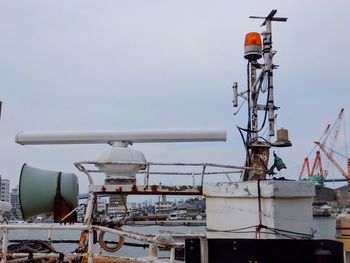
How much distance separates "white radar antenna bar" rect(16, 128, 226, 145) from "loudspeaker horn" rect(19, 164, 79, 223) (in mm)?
960

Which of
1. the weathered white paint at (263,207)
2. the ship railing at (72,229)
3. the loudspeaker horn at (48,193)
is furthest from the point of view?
the loudspeaker horn at (48,193)

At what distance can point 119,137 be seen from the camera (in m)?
8.68

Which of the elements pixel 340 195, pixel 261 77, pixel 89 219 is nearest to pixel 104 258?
pixel 89 219

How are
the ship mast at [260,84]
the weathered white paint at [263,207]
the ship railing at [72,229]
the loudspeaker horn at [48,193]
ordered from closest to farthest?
the weathered white paint at [263,207] < the ship railing at [72,229] < the loudspeaker horn at [48,193] < the ship mast at [260,84]

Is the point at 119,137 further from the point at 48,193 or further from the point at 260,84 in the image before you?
the point at 260,84

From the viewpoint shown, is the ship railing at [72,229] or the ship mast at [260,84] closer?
the ship railing at [72,229]

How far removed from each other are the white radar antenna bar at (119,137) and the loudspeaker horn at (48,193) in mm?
960

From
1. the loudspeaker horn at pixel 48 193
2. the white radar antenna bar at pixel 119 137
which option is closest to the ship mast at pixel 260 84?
the white radar antenna bar at pixel 119 137

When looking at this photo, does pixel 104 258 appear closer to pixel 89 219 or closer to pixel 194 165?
pixel 89 219

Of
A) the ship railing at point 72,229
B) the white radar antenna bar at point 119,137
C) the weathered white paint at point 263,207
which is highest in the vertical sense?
the white radar antenna bar at point 119,137

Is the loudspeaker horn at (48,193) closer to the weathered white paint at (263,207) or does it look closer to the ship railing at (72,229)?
the ship railing at (72,229)

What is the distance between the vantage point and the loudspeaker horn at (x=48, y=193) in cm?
786

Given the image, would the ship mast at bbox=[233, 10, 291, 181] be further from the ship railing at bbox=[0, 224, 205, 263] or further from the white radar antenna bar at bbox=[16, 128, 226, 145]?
the ship railing at bbox=[0, 224, 205, 263]

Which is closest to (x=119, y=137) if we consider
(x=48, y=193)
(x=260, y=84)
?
(x=48, y=193)
